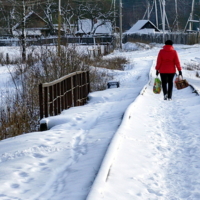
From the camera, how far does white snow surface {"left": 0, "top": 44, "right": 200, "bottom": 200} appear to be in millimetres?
4414

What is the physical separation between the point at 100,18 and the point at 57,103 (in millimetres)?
62534

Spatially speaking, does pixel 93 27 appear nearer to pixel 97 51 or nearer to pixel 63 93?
pixel 97 51

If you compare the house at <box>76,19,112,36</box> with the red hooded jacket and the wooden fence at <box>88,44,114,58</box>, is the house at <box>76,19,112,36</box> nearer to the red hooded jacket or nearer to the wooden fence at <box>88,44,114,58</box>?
the wooden fence at <box>88,44,114,58</box>

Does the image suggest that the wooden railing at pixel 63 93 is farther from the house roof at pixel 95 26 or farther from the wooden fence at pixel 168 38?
the house roof at pixel 95 26

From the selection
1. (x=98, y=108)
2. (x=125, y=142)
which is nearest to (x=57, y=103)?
(x=98, y=108)

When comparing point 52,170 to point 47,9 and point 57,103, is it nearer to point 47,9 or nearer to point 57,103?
point 57,103

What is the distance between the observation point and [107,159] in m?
5.11

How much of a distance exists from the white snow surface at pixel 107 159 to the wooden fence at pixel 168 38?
5402cm

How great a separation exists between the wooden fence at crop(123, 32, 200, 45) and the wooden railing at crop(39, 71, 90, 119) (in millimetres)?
48801

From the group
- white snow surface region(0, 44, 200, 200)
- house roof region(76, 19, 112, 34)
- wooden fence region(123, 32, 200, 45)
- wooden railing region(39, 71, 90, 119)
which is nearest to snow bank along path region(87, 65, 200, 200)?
white snow surface region(0, 44, 200, 200)

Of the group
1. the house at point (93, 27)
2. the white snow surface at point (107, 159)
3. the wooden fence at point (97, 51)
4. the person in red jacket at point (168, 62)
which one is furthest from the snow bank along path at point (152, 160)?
the house at point (93, 27)

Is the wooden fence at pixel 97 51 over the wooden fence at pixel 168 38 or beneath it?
beneath

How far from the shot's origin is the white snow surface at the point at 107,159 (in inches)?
174

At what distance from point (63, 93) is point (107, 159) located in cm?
631
